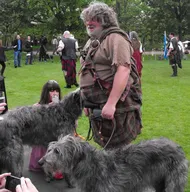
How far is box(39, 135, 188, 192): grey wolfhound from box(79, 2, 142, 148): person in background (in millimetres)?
253

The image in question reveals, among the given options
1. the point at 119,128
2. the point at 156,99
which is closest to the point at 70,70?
the point at 156,99

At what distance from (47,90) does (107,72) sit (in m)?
2.26

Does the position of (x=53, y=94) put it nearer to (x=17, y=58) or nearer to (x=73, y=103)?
(x=73, y=103)

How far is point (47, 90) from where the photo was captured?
5.41 meters

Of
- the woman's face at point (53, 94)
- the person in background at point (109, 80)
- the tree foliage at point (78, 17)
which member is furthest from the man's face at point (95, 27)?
the tree foliage at point (78, 17)

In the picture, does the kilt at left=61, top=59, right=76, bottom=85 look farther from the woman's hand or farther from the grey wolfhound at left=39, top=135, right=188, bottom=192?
the woman's hand

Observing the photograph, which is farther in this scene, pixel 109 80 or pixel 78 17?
pixel 78 17

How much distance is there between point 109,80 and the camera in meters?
3.32

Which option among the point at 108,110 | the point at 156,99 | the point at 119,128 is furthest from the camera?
the point at 156,99

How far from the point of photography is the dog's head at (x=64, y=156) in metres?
2.97

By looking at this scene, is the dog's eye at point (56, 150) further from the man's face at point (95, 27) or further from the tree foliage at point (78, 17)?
the tree foliage at point (78, 17)

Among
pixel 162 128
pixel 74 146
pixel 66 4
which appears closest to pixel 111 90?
pixel 74 146

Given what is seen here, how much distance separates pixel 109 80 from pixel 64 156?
2.76ft

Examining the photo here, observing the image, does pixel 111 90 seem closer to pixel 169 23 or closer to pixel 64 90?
pixel 64 90
